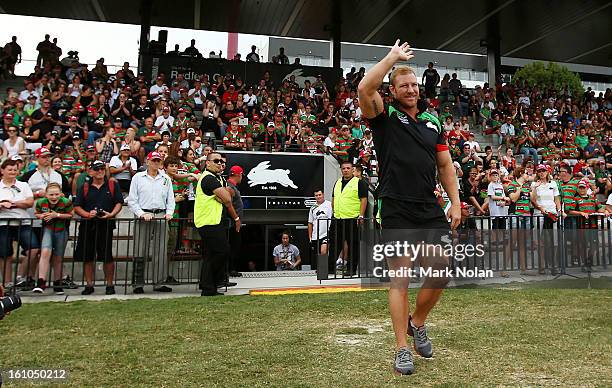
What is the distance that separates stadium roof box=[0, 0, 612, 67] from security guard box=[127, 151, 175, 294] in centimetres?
1402

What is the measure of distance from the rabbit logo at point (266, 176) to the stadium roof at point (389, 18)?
1014 centimetres

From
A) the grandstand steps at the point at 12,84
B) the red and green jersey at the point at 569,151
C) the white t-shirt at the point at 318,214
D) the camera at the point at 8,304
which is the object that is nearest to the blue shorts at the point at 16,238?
the camera at the point at 8,304

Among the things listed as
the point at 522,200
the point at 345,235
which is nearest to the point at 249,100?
the point at 345,235

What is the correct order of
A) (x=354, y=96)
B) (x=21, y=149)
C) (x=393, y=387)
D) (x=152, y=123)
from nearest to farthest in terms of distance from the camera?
1. (x=393, y=387)
2. (x=21, y=149)
3. (x=152, y=123)
4. (x=354, y=96)

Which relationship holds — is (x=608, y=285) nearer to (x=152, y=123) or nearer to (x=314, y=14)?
(x=152, y=123)

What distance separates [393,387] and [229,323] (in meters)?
2.40

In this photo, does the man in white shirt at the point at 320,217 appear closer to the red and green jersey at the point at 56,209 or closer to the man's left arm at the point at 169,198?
the man's left arm at the point at 169,198

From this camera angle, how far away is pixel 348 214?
8.67m

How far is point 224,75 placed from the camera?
17.5m

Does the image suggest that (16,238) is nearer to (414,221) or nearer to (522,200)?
(414,221)

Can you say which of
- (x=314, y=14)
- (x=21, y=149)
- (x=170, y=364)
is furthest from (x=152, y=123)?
(x=314, y=14)

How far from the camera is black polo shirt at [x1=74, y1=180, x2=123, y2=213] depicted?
7.29 m

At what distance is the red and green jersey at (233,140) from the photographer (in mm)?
12312

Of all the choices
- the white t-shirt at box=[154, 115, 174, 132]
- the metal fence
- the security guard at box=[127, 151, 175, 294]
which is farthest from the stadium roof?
the security guard at box=[127, 151, 175, 294]
